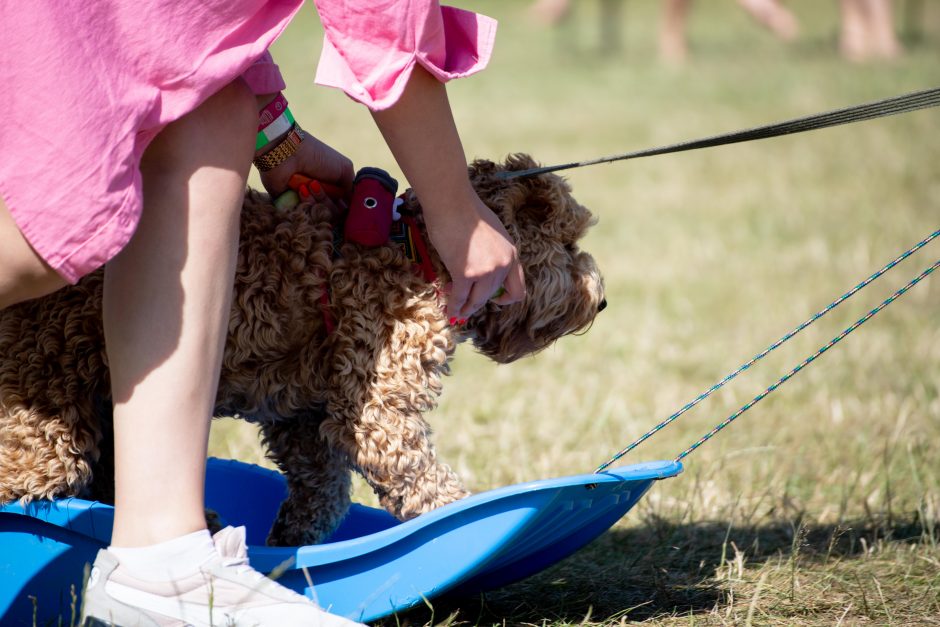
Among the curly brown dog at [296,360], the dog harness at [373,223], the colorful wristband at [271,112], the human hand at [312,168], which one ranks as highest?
the colorful wristband at [271,112]

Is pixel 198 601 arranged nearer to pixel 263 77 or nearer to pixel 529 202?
pixel 263 77

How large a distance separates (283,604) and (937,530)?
1641mm

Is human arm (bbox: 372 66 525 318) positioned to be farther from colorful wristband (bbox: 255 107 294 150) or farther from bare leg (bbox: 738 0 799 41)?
bare leg (bbox: 738 0 799 41)

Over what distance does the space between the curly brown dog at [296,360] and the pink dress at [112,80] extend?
317 millimetres

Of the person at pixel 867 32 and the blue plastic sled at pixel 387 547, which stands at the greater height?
the person at pixel 867 32

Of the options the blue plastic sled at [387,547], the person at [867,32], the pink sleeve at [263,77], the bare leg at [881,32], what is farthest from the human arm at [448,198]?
the bare leg at [881,32]

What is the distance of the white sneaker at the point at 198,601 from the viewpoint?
1.50 m

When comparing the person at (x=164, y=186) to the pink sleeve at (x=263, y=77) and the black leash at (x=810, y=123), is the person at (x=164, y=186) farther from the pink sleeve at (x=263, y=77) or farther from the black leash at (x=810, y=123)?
the black leash at (x=810, y=123)

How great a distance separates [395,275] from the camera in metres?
1.78

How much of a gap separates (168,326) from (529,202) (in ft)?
2.55

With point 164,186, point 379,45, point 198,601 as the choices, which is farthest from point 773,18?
point 198,601

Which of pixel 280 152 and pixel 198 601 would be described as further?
pixel 280 152

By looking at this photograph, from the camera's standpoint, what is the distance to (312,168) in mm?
1850

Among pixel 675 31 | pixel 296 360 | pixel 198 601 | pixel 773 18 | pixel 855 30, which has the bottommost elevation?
pixel 198 601
